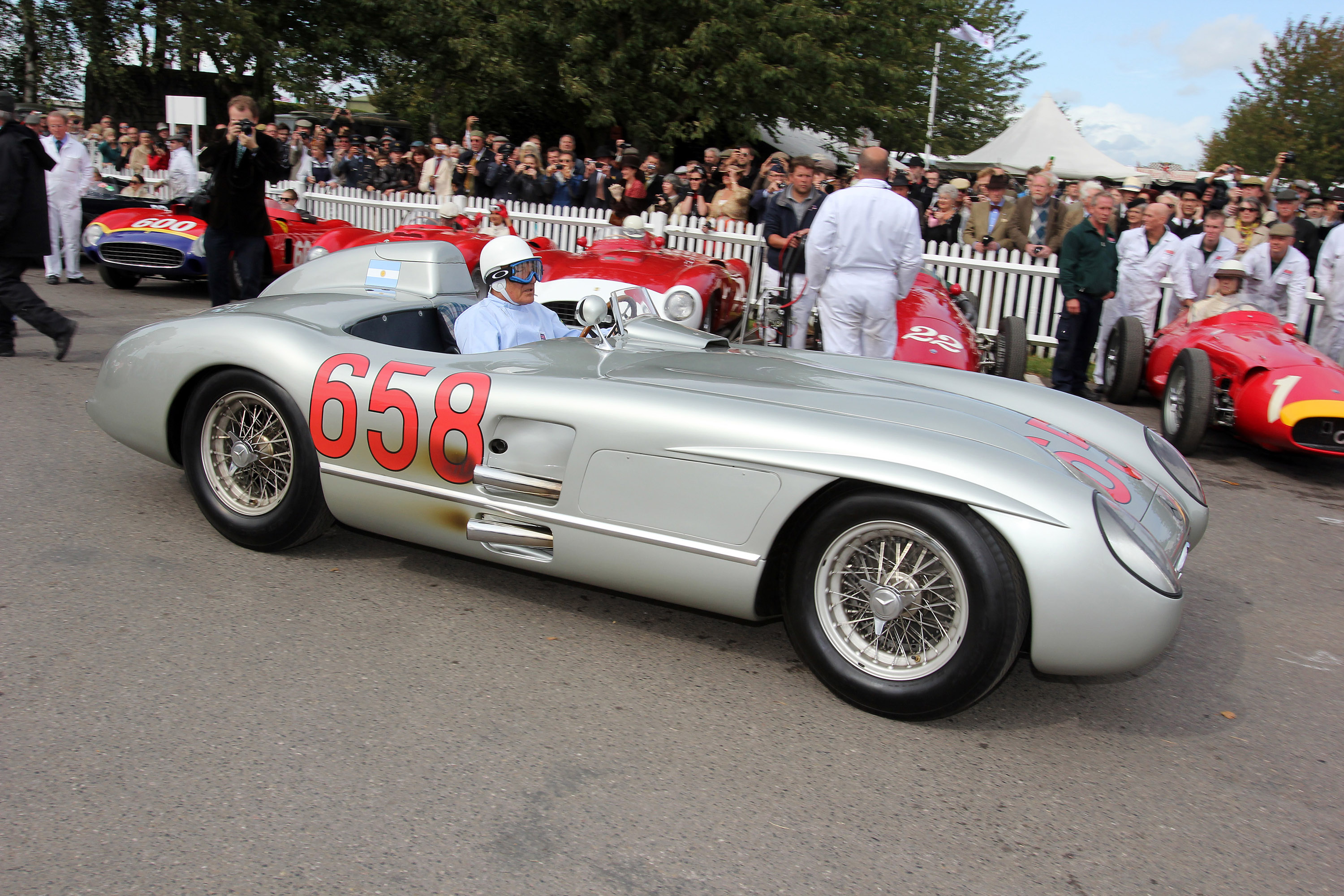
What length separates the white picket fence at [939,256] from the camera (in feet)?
35.7

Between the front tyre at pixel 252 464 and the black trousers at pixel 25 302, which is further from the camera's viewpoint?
the black trousers at pixel 25 302

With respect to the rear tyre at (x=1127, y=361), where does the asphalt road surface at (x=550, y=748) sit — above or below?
below

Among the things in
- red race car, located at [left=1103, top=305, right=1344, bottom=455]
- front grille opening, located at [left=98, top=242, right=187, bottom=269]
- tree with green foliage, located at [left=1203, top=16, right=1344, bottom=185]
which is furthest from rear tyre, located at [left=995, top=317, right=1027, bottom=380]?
tree with green foliage, located at [left=1203, top=16, right=1344, bottom=185]

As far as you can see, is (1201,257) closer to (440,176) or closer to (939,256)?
(939,256)

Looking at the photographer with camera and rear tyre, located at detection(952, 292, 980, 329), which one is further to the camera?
the photographer with camera

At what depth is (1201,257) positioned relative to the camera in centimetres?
905

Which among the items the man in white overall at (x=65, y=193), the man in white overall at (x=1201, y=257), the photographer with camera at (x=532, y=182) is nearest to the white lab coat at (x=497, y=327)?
the man in white overall at (x=1201, y=257)

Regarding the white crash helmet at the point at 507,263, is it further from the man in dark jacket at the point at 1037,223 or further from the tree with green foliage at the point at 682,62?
the tree with green foliage at the point at 682,62

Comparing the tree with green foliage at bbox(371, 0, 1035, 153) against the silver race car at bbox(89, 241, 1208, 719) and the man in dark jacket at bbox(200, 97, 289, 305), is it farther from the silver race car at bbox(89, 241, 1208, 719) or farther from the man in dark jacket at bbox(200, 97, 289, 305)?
the silver race car at bbox(89, 241, 1208, 719)

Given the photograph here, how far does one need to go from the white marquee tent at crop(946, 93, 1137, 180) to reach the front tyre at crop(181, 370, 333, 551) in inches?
924

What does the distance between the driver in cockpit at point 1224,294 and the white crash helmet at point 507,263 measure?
581 centimetres

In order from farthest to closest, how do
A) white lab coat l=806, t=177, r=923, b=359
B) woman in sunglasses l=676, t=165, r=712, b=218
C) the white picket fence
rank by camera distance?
woman in sunglasses l=676, t=165, r=712, b=218 < the white picket fence < white lab coat l=806, t=177, r=923, b=359

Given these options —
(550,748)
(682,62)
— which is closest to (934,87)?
(682,62)

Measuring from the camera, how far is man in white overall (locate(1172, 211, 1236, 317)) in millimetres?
8961
